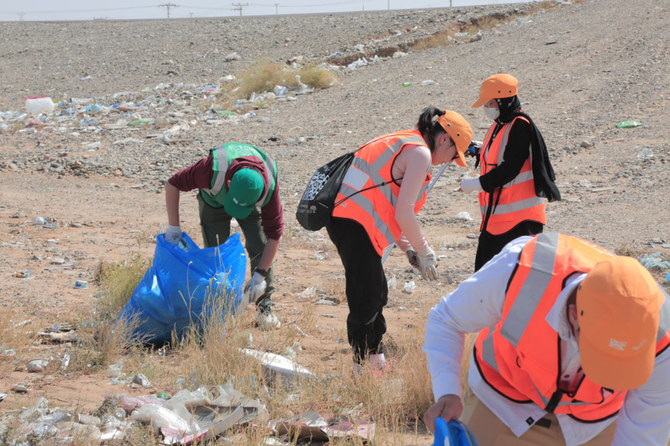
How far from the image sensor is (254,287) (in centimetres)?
404

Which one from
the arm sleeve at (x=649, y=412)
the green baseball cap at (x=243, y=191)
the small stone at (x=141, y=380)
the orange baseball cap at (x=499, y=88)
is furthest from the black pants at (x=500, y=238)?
the arm sleeve at (x=649, y=412)

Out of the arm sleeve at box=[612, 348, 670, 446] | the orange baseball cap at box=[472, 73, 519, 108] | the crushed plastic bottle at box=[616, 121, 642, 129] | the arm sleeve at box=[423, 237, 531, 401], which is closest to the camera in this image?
the arm sleeve at box=[612, 348, 670, 446]

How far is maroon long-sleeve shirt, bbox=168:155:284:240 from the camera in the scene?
3.85m

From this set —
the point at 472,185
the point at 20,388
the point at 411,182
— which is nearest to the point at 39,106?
the point at 20,388

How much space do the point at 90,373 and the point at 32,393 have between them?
0.36 m

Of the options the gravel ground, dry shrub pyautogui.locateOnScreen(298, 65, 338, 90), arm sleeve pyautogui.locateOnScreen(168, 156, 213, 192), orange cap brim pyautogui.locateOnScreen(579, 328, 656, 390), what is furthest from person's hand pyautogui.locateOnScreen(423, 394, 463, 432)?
dry shrub pyautogui.locateOnScreen(298, 65, 338, 90)

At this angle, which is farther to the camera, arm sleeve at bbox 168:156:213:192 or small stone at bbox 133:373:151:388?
arm sleeve at bbox 168:156:213:192

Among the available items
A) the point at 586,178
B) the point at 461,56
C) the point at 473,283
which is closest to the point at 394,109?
the point at 461,56

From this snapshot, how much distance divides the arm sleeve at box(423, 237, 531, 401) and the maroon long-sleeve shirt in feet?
6.71

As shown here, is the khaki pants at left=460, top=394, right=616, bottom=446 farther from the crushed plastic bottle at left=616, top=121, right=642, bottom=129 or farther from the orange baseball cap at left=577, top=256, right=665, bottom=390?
the crushed plastic bottle at left=616, top=121, right=642, bottom=129

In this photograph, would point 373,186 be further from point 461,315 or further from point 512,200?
point 461,315

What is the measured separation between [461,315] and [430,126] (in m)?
1.66

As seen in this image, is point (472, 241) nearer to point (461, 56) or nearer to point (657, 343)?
point (657, 343)

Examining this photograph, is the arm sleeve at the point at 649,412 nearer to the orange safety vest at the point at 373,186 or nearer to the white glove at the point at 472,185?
the orange safety vest at the point at 373,186
